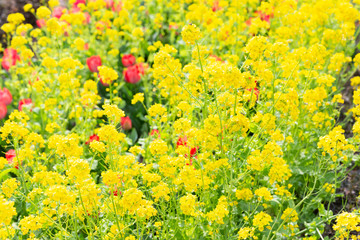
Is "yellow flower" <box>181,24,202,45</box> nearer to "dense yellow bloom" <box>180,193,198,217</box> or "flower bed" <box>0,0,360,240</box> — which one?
"flower bed" <box>0,0,360,240</box>

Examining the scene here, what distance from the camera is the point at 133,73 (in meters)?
4.04

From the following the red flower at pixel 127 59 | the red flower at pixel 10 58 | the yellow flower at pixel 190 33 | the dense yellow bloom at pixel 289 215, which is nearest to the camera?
the yellow flower at pixel 190 33

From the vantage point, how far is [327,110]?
3.61 meters

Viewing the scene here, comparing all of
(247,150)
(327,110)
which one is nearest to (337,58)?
(327,110)

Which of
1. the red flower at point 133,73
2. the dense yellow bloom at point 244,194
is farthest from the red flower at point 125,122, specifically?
the dense yellow bloom at point 244,194

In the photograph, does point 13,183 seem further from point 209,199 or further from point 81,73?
point 81,73

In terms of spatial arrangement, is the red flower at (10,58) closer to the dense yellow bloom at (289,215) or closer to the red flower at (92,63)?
→ the red flower at (92,63)

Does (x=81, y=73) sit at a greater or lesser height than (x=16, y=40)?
lesser

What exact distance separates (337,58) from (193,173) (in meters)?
1.95

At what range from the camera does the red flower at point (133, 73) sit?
403 cm

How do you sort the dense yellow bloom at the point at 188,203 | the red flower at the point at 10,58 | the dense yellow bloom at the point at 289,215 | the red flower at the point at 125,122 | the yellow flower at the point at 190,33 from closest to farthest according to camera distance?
the dense yellow bloom at the point at 188,203, the yellow flower at the point at 190,33, the dense yellow bloom at the point at 289,215, the red flower at the point at 125,122, the red flower at the point at 10,58

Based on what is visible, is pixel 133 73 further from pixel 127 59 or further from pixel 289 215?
pixel 289 215

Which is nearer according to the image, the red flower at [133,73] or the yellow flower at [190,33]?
the yellow flower at [190,33]

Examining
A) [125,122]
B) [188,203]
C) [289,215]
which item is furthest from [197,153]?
[125,122]
